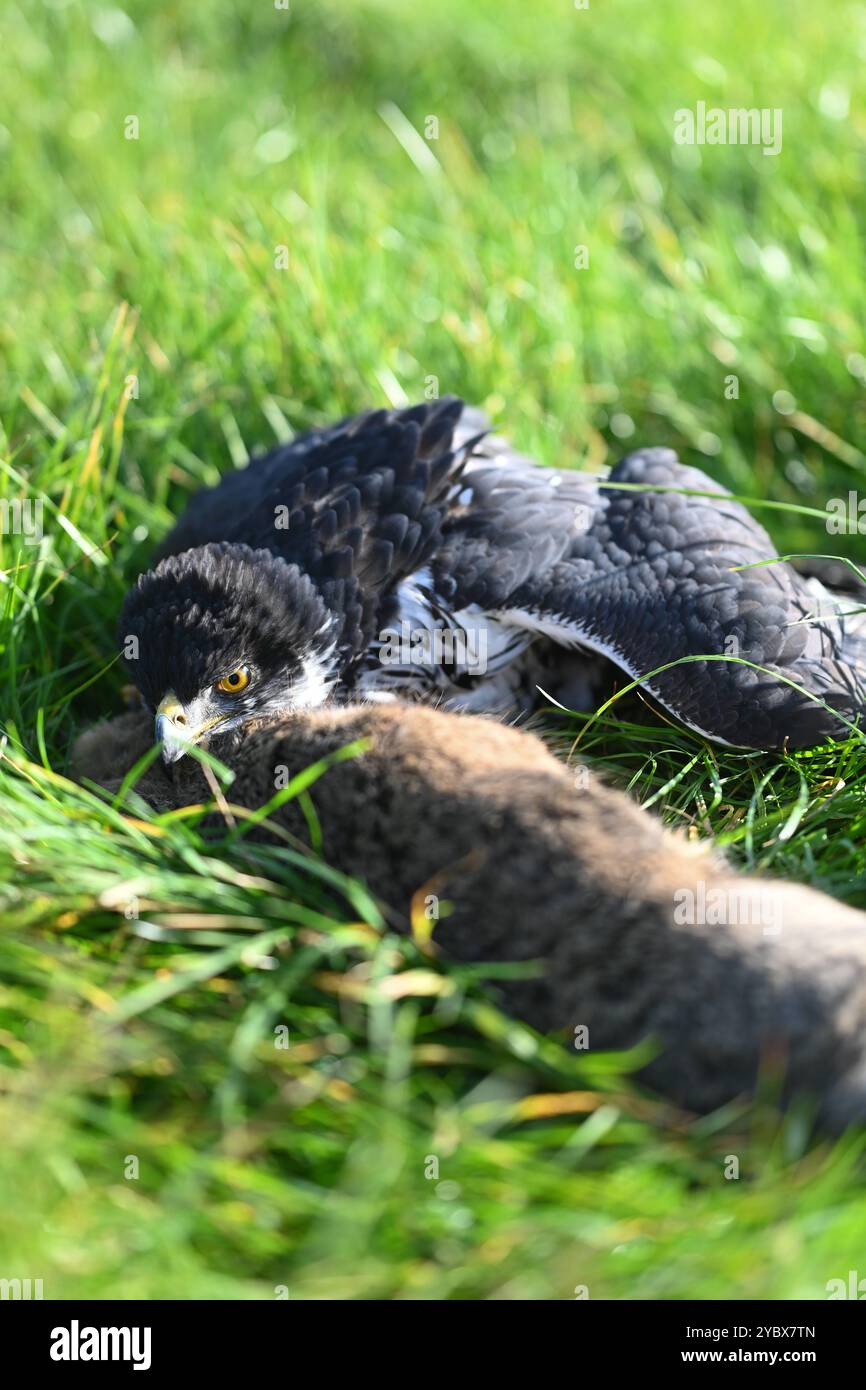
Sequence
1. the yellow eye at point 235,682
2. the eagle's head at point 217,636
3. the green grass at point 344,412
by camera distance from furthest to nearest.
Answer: the yellow eye at point 235,682
the eagle's head at point 217,636
the green grass at point 344,412

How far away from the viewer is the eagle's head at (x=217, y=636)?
4.61 m

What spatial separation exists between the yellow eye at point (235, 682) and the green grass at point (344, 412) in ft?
2.15

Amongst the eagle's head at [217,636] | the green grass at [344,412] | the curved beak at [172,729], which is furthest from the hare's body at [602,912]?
the eagle's head at [217,636]

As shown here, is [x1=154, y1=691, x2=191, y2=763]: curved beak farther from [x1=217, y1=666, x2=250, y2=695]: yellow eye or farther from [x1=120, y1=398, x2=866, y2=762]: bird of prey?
[x1=217, y1=666, x2=250, y2=695]: yellow eye

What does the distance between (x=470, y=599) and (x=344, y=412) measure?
2.01m

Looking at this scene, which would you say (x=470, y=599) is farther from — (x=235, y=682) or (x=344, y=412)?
(x=344, y=412)

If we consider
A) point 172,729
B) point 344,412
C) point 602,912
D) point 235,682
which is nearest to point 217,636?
point 235,682

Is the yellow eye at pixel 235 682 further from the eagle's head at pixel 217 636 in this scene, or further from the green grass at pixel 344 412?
the green grass at pixel 344 412

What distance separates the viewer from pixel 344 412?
261 inches

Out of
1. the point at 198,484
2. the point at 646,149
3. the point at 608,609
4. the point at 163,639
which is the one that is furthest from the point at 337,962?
the point at 646,149

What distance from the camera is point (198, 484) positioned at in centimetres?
640

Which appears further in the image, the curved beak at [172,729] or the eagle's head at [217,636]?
the eagle's head at [217,636]

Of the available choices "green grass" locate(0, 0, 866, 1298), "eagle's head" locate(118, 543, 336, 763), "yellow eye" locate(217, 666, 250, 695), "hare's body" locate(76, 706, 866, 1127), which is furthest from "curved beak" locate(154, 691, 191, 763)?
"hare's body" locate(76, 706, 866, 1127)

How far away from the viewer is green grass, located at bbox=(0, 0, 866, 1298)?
3203 mm
